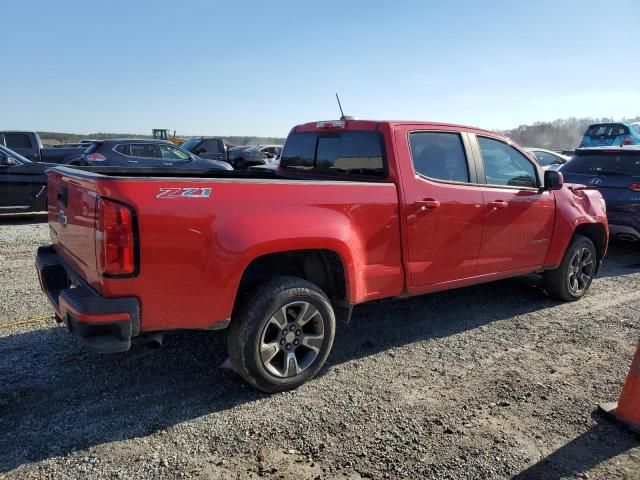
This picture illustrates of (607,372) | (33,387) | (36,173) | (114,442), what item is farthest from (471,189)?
(36,173)

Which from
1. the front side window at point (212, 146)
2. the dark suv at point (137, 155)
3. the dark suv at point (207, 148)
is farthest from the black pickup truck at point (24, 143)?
the front side window at point (212, 146)

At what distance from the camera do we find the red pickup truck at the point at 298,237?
9.07 feet

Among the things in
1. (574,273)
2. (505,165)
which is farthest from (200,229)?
(574,273)

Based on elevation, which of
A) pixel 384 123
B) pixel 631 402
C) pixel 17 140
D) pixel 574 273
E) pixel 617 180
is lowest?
pixel 631 402

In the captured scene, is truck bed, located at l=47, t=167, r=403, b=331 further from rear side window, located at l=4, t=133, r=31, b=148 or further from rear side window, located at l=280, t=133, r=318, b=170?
rear side window, located at l=4, t=133, r=31, b=148

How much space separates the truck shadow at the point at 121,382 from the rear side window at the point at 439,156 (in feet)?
4.76

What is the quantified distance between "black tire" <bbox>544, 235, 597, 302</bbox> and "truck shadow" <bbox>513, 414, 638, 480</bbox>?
2.47m

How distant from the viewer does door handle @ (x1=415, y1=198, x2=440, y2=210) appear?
12.8ft

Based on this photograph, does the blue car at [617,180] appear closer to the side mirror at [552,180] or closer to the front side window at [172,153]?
the side mirror at [552,180]

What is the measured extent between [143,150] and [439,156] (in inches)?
418

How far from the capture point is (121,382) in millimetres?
3465

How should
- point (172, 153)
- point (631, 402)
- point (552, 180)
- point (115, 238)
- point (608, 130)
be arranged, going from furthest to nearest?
point (608, 130)
point (172, 153)
point (552, 180)
point (631, 402)
point (115, 238)

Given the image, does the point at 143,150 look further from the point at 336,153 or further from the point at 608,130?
the point at 608,130

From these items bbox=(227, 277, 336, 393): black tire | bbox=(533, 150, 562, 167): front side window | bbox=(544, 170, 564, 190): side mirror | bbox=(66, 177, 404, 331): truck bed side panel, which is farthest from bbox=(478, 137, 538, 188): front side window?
bbox=(533, 150, 562, 167): front side window
